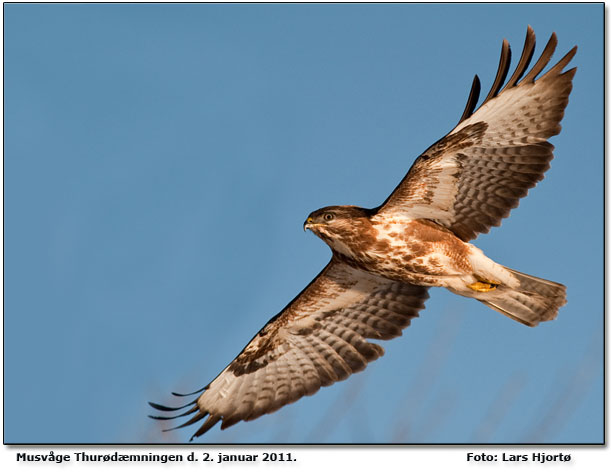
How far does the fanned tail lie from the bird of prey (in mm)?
12

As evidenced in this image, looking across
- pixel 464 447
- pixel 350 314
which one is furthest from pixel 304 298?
pixel 464 447

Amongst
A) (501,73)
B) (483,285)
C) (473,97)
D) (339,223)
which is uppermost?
(501,73)

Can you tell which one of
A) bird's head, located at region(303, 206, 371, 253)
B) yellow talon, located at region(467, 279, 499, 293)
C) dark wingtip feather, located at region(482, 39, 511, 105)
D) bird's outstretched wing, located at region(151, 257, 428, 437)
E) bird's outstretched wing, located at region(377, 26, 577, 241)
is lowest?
bird's outstretched wing, located at region(151, 257, 428, 437)

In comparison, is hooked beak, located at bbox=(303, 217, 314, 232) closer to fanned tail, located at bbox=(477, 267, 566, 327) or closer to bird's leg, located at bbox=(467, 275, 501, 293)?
bird's leg, located at bbox=(467, 275, 501, 293)

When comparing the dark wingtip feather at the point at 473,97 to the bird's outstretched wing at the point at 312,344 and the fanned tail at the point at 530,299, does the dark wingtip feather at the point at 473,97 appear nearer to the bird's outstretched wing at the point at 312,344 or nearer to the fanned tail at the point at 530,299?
the fanned tail at the point at 530,299

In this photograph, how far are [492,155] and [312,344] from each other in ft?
11.6

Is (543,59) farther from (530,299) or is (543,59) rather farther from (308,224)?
(308,224)

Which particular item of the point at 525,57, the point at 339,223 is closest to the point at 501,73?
the point at 525,57

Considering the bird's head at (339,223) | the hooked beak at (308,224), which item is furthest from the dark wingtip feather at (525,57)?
the hooked beak at (308,224)

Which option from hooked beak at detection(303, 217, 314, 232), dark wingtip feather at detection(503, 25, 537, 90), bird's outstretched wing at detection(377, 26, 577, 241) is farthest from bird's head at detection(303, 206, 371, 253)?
dark wingtip feather at detection(503, 25, 537, 90)

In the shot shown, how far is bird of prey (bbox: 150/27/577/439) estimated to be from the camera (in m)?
8.73

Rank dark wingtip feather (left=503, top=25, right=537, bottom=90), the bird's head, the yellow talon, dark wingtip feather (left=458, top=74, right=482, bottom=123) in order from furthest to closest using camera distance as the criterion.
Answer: the yellow talon
the bird's head
dark wingtip feather (left=458, top=74, right=482, bottom=123)
dark wingtip feather (left=503, top=25, right=537, bottom=90)

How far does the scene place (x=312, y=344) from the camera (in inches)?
423

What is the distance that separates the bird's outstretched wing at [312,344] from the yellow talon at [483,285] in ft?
3.55
